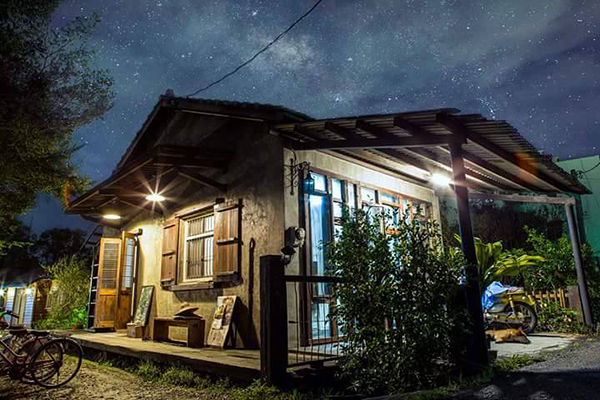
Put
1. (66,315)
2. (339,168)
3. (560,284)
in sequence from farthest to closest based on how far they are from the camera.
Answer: (66,315)
(560,284)
(339,168)

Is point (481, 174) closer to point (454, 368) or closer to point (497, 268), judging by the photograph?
point (497, 268)

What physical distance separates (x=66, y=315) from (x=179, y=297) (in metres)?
6.72

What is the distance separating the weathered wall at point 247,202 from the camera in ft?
20.2

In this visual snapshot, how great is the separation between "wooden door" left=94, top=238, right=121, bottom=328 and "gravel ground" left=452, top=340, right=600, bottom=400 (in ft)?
29.0

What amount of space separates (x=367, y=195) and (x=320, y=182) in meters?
1.32

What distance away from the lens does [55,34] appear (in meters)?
11.1

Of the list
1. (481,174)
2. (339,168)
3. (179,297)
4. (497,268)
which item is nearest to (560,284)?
(481,174)

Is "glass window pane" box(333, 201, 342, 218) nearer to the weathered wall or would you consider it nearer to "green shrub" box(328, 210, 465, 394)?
the weathered wall

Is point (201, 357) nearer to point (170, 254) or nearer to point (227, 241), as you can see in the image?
point (227, 241)

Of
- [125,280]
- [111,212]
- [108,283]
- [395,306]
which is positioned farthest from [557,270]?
[111,212]

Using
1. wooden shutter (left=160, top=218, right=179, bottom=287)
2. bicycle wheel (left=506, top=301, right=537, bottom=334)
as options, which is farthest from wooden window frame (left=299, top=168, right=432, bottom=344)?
wooden shutter (left=160, top=218, right=179, bottom=287)

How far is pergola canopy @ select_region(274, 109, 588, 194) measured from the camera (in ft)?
15.9

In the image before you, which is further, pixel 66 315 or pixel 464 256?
pixel 66 315

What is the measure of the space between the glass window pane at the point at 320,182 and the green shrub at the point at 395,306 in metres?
2.71
